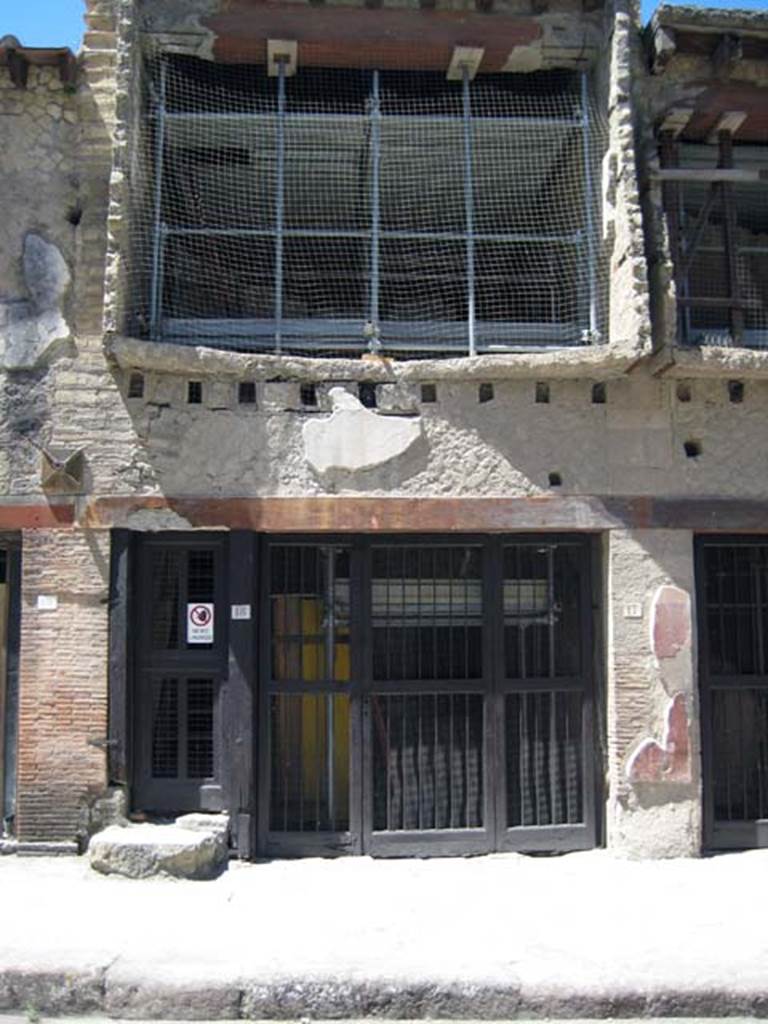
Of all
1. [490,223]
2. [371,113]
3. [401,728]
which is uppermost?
[371,113]

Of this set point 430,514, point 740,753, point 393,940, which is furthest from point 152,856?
point 740,753

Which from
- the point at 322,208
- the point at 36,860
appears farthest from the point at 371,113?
the point at 36,860

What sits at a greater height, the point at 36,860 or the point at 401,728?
the point at 401,728

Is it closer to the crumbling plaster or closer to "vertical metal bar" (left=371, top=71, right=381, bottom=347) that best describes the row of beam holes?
"vertical metal bar" (left=371, top=71, right=381, bottom=347)

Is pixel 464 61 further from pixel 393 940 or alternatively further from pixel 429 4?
pixel 393 940

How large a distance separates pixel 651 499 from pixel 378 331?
2.45 m

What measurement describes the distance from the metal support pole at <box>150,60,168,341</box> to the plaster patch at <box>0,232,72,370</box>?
64cm

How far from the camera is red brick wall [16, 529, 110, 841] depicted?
733cm

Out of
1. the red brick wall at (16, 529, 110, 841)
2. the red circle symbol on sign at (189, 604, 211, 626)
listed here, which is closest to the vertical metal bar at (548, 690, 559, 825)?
the red circle symbol on sign at (189, 604, 211, 626)

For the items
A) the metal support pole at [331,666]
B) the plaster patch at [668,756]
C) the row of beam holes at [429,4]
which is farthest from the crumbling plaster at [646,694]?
the row of beam holes at [429,4]

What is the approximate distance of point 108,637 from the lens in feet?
24.4

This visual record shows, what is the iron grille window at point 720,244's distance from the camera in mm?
8117

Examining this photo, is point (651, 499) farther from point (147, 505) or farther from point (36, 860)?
point (36, 860)

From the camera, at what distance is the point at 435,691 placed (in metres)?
7.72
